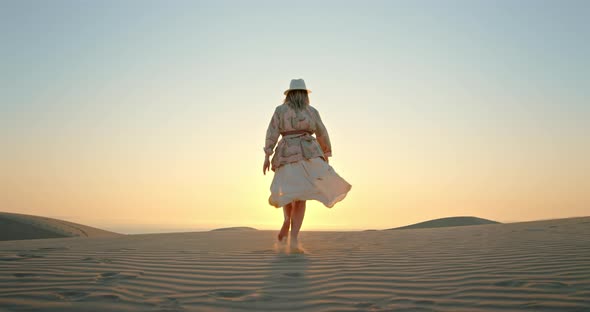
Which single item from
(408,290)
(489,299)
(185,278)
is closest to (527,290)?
(489,299)

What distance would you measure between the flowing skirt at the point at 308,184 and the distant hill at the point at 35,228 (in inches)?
338

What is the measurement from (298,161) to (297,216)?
2.15ft

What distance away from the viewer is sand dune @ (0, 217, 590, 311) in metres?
3.24

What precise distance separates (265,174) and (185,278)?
2561 millimetres

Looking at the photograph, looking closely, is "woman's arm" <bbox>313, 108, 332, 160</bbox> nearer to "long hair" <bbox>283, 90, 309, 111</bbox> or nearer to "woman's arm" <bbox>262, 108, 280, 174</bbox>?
"long hair" <bbox>283, 90, 309, 111</bbox>

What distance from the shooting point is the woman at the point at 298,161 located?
621 centimetres

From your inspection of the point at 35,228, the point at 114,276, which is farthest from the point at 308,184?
the point at 35,228

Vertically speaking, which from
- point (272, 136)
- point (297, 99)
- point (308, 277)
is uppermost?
point (297, 99)

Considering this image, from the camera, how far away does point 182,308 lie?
3174 mm

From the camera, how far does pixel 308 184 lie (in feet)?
20.4

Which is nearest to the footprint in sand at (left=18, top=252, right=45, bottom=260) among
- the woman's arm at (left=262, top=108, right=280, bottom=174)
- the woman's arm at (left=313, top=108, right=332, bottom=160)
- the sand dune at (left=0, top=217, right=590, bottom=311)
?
the sand dune at (left=0, top=217, right=590, bottom=311)

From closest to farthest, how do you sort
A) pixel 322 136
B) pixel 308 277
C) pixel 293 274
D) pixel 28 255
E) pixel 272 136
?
1. pixel 308 277
2. pixel 293 274
3. pixel 28 255
4. pixel 272 136
5. pixel 322 136

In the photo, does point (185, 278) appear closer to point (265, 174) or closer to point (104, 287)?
point (104, 287)

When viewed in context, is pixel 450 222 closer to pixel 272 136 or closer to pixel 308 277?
pixel 272 136
